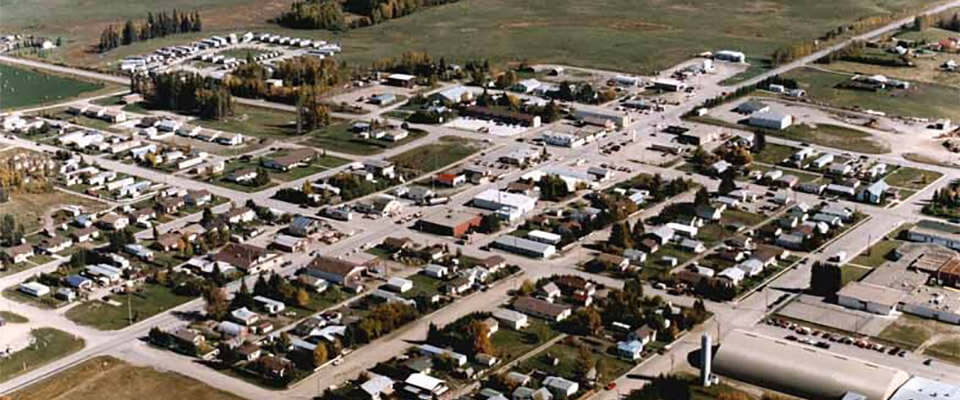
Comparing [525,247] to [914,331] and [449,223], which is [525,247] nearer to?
[449,223]

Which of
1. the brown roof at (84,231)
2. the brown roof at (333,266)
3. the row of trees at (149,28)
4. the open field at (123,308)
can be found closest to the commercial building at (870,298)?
the brown roof at (333,266)

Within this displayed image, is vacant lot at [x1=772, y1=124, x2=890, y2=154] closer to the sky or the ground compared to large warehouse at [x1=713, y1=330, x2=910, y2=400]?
closer to the sky

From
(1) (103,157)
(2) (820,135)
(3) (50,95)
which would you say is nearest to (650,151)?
(2) (820,135)

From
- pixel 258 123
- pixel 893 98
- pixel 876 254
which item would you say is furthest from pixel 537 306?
pixel 893 98

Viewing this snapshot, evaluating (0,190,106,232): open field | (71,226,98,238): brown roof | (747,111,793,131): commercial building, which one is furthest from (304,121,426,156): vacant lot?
(747,111,793,131): commercial building

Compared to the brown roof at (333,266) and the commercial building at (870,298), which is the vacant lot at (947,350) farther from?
the brown roof at (333,266)

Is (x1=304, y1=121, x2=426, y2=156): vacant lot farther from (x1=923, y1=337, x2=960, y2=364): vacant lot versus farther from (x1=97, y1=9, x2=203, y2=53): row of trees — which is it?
(x1=97, y1=9, x2=203, y2=53): row of trees
